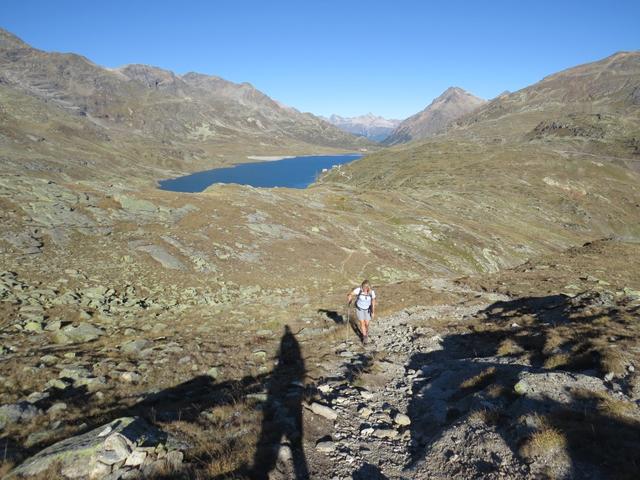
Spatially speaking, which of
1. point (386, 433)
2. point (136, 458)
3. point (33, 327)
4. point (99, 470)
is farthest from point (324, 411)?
point (33, 327)

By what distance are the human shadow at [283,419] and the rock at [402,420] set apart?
299 cm

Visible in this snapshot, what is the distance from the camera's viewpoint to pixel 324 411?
11.6 m

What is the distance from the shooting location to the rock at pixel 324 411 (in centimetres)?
1154

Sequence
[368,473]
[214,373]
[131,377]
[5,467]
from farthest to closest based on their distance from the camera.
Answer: [214,373]
[131,377]
[368,473]
[5,467]

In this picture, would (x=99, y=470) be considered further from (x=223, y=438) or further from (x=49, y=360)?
(x=49, y=360)

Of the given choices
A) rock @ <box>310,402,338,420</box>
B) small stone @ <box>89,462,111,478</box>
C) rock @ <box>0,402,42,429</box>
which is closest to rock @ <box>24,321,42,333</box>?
rock @ <box>0,402,42,429</box>

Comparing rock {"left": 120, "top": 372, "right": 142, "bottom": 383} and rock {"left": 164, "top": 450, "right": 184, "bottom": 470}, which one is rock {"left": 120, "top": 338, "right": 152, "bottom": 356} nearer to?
rock {"left": 120, "top": 372, "right": 142, "bottom": 383}

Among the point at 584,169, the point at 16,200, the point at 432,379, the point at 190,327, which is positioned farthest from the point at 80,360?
the point at 584,169

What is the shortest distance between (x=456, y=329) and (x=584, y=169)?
191m

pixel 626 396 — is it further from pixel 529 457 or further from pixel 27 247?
pixel 27 247

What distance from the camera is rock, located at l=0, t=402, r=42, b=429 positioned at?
10578mm

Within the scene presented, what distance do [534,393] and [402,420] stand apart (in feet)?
12.7

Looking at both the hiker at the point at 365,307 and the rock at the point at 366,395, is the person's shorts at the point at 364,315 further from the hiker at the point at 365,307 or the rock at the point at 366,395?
the rock at the point at 366,395

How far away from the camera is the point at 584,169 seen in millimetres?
170000
